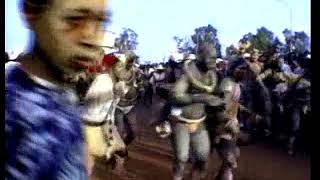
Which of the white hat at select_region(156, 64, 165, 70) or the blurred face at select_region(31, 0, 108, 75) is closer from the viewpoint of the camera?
the blurred face at select_region(31, 0, 108, 75)


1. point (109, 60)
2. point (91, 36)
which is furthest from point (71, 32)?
point (109, 60)

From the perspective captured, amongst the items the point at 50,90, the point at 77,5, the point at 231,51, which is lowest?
the point at 50,90

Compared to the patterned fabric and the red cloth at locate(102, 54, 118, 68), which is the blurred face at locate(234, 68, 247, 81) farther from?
the patterned fabric

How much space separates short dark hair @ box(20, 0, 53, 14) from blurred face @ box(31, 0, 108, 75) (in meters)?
0.01

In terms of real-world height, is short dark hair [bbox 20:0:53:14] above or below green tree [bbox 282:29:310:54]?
above

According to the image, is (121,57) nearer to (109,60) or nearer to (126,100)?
(109,60)

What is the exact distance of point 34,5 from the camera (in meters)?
2.49

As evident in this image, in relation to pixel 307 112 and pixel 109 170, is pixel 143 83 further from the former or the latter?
pixel 307 112

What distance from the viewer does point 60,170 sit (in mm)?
2473

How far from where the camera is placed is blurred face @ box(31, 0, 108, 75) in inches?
96.7

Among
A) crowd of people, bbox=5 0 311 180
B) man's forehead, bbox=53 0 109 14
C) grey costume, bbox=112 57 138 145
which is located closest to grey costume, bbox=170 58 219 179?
crowd of people, bbox=5 0 311 180

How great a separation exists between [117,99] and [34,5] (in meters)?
0.42

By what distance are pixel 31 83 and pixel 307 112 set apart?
0.92 m

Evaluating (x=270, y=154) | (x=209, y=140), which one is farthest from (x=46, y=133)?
(x=270, y=154)
